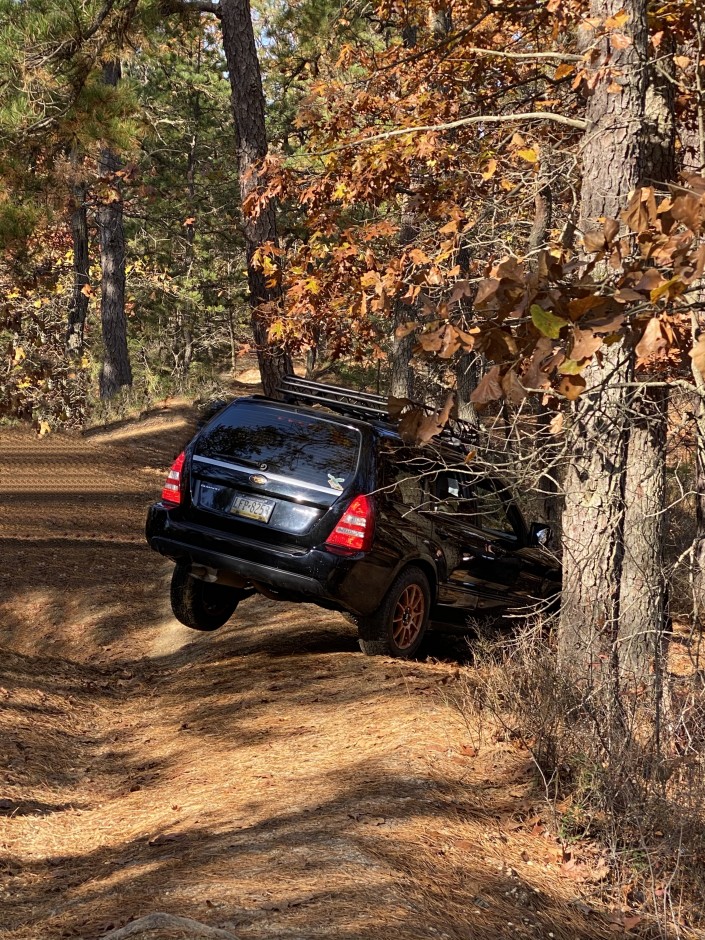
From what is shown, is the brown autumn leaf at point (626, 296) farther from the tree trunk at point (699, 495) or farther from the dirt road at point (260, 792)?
the dirt road at point (260, 792)

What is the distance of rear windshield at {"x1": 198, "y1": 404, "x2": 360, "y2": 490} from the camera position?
8.30 m

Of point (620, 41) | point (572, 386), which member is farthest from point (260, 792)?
point (620, 41)

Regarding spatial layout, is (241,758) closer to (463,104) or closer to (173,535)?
(173,535)

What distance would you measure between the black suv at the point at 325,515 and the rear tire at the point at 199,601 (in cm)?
45

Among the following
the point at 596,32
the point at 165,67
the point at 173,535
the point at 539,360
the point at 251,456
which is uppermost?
the point at 165,67

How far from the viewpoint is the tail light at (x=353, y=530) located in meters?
8.20

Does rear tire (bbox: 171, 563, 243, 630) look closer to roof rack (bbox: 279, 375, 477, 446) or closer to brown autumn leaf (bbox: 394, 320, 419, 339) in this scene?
roof rack (bbox: 279, 375, 477, 446)

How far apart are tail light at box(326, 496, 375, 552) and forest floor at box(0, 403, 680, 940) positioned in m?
1.04

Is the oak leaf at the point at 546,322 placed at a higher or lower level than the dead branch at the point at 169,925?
higher

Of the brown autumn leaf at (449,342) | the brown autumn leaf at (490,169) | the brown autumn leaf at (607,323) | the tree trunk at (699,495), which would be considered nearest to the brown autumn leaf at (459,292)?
the brown autumn leaf at (449,342)

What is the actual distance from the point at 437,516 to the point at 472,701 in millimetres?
2171

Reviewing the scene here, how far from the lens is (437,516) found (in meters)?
9.27

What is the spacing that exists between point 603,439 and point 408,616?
2423 millimetres

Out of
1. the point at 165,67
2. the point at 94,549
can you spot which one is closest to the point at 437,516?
the point at 94,549
